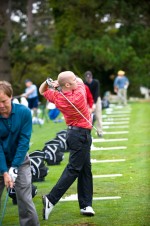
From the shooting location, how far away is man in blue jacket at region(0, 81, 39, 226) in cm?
784

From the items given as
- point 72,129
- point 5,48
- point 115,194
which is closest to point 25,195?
point 72,129

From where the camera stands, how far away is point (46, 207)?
31.4 feet

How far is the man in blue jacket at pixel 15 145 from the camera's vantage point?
784 cm

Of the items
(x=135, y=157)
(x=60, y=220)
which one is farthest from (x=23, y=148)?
(x=135, y=157)

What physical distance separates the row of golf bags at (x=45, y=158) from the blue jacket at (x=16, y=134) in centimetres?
227

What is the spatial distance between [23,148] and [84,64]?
40385mm

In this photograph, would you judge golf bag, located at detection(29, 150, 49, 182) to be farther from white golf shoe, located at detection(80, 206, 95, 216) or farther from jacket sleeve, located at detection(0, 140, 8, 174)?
jacket sleeve, located at detection(0, 140, 8, 174)

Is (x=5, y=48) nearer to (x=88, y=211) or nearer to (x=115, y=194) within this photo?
(x=115, y=194)

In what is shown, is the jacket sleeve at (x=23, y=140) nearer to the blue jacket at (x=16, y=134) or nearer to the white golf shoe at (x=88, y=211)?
the blue jacket at (x=16, y=134)

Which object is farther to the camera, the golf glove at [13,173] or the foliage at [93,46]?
the foliage at [93,46]

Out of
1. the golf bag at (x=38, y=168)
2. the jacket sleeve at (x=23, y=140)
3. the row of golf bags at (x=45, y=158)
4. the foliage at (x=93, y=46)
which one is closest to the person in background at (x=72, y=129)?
the row of golf bags at (x=45, y=158)

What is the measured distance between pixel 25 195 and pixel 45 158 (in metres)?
6.83

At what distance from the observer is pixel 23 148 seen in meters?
7.89

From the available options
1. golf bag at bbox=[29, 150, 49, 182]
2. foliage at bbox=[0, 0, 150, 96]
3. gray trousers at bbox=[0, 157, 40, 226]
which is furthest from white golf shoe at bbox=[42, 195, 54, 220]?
foliage at bbox=[0, 0, 150, 96]
